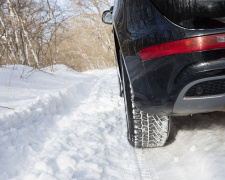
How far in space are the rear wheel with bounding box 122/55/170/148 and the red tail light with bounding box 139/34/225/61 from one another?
40cm

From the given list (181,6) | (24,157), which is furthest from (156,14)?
(24,157)

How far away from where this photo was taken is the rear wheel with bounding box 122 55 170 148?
4.31 ft

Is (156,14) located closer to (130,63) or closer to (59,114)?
(130,63)

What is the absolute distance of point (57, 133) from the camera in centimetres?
196

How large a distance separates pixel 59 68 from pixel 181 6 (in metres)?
10.0

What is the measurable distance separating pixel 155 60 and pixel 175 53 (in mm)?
104

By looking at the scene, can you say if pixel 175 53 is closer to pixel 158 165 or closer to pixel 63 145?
pixel 158 165

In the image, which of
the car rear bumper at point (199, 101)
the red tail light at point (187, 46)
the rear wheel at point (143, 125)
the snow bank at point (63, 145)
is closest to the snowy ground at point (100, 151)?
the snow bank at point (63, 145)

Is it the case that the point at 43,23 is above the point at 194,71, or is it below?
above

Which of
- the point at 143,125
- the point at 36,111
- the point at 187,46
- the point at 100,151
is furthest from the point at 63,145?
the point at 187,46

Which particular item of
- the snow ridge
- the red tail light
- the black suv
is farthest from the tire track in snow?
the snow ridge

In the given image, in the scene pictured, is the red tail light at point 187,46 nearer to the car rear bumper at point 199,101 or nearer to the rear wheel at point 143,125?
the car rear bumper at point 199,101

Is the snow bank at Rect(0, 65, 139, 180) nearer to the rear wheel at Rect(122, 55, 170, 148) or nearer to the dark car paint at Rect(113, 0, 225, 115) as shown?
the rear wheel at Rect(122, 55, 170, 148)

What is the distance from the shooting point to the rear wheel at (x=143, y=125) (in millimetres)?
1313
